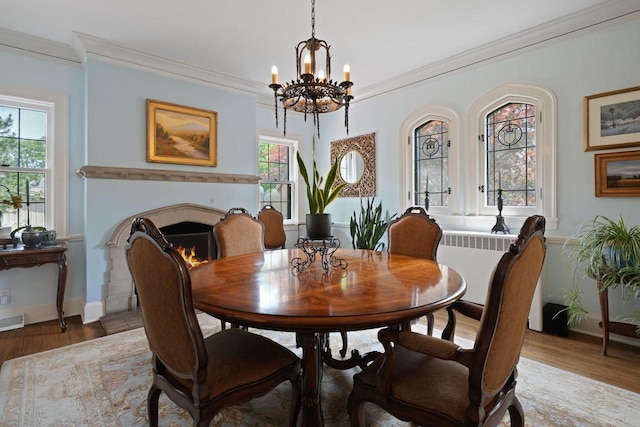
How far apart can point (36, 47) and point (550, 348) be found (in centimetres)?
511

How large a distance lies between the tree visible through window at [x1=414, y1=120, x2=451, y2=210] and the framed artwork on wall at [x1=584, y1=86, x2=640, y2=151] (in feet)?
4.04

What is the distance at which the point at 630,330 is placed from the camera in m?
2.36

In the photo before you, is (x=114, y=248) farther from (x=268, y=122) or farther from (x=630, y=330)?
(x=630, y=330)

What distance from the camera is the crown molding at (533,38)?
99.3 inches

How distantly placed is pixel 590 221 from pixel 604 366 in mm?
1127

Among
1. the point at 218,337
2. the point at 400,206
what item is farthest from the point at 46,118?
the point at 400,206

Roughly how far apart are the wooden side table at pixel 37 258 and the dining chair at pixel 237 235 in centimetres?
150

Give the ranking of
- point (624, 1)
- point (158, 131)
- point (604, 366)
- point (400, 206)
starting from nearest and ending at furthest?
point (604, 366)
point (624, 1)
point (158, 131)
point (400, 206)

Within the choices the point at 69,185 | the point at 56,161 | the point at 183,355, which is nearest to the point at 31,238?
the point at 69,185

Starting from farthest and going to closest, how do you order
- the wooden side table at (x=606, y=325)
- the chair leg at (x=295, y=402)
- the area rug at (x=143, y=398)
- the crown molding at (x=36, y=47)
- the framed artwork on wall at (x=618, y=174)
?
1. the crown molding at (x=36, y=47)
2. the framed artwork on wall at (x=618, y=174)
3. the wooden side table at (x=606, y=325)
4. the area rug at (x=143, y=398)
5. the chair leg at (x=295, y=402)

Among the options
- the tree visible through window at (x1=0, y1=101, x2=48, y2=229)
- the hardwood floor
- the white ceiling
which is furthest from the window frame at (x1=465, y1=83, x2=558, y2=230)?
the tree visible through window at (x1=0, y1=101, x2=48, y2=229)

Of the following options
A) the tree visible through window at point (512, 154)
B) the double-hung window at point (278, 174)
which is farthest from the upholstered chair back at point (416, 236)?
the double-hung window at point (278, 174)

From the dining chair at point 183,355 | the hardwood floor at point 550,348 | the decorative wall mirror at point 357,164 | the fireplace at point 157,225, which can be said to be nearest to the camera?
the dining chair at point 183,355

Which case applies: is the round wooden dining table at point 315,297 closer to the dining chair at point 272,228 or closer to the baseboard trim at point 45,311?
the dining chair at point 272,228
